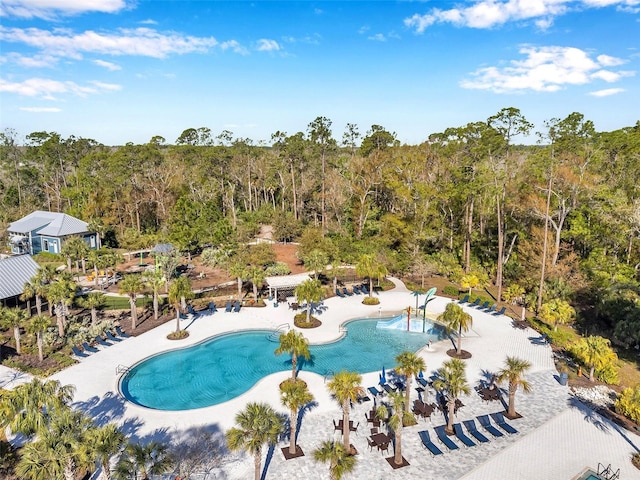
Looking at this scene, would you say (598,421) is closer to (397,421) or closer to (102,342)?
(397,421)

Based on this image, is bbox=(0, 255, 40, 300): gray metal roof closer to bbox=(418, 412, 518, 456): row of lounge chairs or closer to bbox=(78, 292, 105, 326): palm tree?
bbox=(78, 292, 105, 326): palm tree

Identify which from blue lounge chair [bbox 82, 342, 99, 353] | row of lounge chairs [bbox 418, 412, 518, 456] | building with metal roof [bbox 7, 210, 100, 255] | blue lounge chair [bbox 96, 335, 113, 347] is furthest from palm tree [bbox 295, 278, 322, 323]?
building with metal roof [bbox 7, 210, 100, 255]

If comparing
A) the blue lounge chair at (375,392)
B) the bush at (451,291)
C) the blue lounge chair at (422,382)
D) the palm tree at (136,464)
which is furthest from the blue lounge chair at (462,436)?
the bush at (451,291)

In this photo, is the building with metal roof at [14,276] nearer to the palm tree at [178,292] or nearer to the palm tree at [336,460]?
the palm tree at [178,292]

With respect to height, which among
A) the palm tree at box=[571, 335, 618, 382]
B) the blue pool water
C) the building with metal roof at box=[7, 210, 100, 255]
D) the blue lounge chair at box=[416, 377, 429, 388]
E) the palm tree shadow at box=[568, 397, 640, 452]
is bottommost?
the palm tree shadow at box=[568, 397, 640, 452]

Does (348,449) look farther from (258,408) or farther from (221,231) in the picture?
(221,231)
